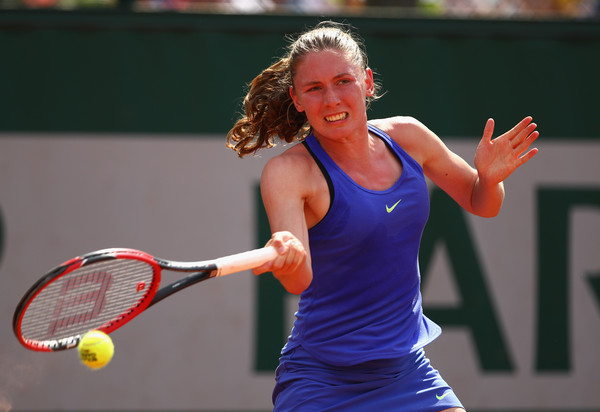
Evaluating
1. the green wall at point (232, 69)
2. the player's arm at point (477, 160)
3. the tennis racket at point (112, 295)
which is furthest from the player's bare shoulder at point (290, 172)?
the green wall at point (232, 69)

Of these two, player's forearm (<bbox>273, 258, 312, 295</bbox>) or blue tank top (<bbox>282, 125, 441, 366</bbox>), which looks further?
blue tank top (<bbox>282, 125, 441, 366</bbox>)

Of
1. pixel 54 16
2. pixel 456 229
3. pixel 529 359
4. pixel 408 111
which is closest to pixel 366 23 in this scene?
pixel 408 111

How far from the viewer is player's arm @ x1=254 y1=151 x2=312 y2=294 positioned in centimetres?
238

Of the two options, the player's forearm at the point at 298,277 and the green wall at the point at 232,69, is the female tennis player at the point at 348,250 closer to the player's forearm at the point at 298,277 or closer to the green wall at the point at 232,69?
the player's forearm at the point at 298,277

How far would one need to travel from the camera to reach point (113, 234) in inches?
194

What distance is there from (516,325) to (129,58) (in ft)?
9.34

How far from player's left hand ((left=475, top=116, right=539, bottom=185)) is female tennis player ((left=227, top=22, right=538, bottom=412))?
257mm

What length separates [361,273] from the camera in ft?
8.76

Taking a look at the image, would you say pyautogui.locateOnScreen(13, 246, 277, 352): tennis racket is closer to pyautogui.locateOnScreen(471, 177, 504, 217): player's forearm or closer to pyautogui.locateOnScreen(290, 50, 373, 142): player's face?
pyautogui.locateOnScreen(290, 50, 373, 142): player's face

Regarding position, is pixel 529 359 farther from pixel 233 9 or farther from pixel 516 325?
pixel 233 9

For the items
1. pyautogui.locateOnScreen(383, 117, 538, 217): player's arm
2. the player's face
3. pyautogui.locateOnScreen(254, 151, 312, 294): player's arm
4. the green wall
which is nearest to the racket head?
pyautogui.locateOnScreen(254, 151, 312, 294): player's arm

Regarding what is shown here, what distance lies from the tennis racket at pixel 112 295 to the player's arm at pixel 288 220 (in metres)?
0.04

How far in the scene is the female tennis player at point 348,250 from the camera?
2.62 metres

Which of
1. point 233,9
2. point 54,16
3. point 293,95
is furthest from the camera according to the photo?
point 233,9
